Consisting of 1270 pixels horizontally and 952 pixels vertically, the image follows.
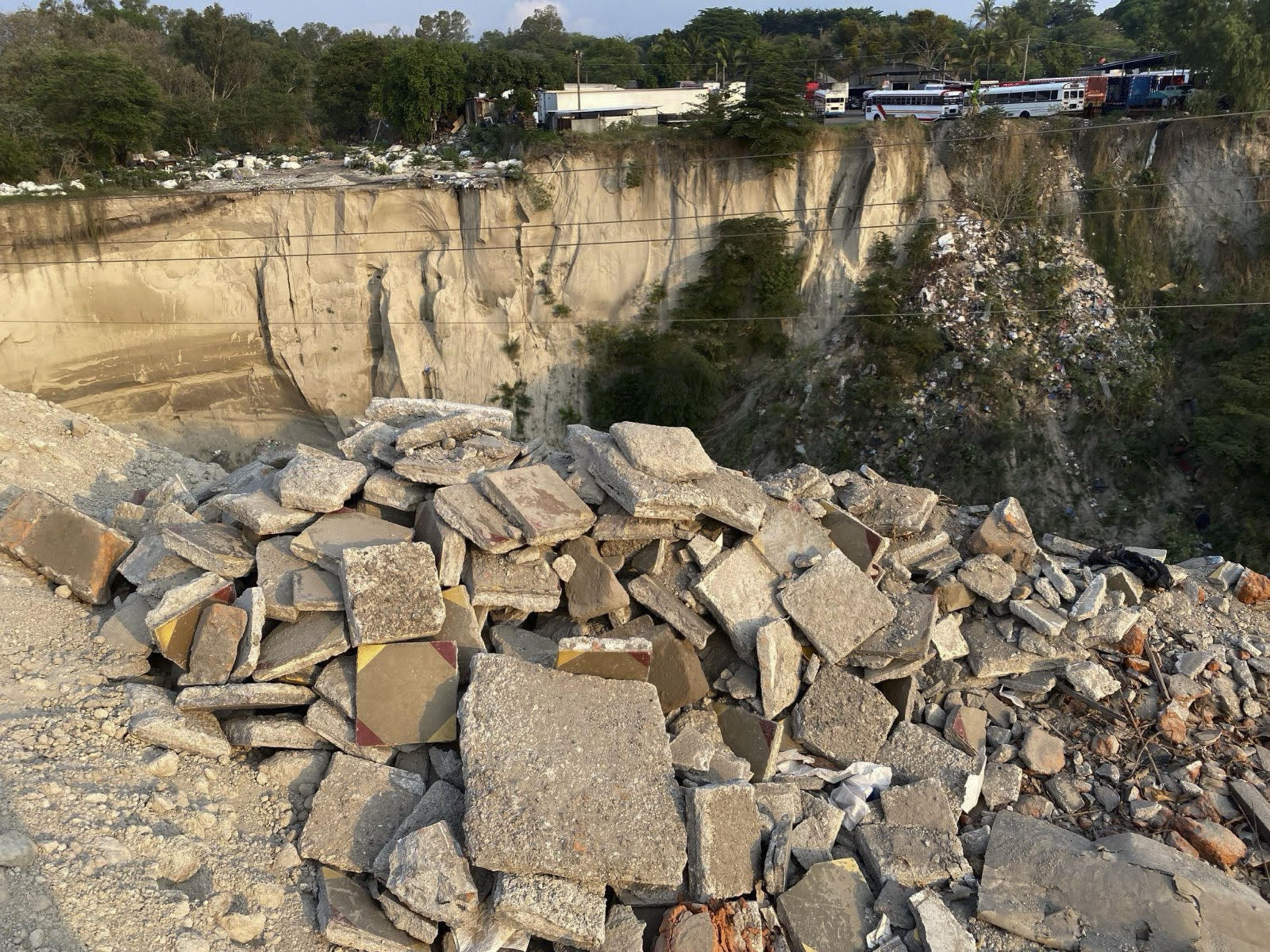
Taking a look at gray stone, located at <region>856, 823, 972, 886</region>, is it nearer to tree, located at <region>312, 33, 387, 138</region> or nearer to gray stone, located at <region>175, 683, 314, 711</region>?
gray stone, located at <region>175, 683, 314, 711</region>

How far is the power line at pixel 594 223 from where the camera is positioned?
43.1ft

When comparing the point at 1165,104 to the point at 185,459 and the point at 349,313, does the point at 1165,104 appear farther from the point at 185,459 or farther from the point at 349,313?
the point at 185,459

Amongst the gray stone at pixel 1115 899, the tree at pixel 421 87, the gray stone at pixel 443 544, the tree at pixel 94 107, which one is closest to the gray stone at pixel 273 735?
the gray stone at pixel 443 544

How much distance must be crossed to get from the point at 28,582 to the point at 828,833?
4456mm

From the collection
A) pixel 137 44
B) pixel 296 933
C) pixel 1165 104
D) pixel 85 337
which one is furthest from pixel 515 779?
pixel 137 44

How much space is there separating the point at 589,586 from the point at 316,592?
1.43 meters

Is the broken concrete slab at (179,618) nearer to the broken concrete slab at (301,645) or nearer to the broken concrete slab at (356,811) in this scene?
the broken concrete slab at (301,645)

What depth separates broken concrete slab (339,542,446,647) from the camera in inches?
A: 157

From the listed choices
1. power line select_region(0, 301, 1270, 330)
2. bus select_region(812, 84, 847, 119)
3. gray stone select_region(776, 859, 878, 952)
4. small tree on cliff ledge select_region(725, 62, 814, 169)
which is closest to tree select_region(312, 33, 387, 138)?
power line select_region(0, 301, 1270, 330)

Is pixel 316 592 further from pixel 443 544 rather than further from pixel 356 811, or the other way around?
pixel 356 811

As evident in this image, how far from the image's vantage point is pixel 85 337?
520 inches

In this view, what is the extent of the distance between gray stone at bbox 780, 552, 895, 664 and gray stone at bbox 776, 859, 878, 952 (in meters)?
1.26

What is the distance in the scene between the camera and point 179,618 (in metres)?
3.99

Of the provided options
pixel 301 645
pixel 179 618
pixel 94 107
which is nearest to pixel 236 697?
pixel 301 645
